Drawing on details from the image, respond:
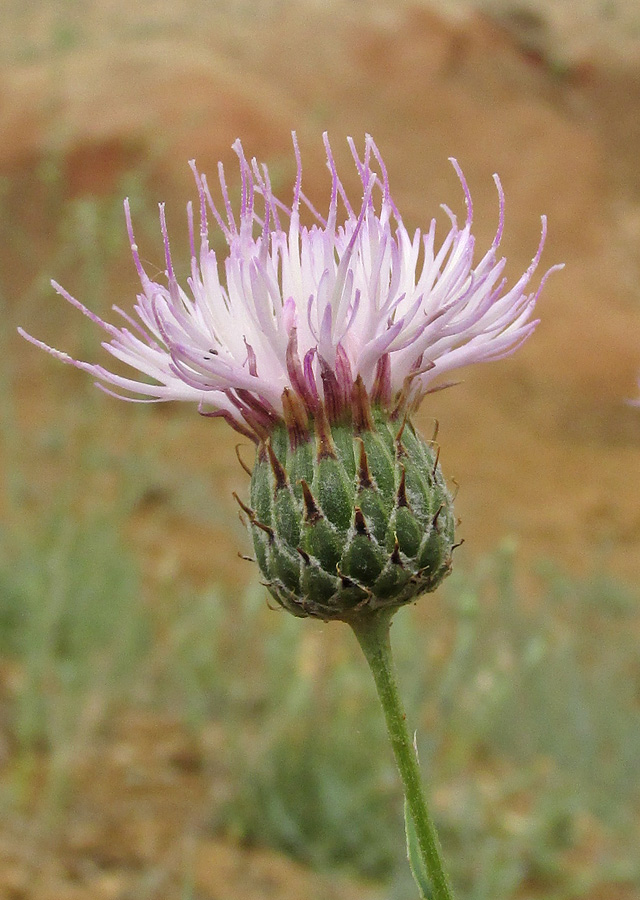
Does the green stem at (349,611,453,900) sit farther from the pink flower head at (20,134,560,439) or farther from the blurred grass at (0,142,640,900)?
the blurred grass at (0,142,640,900)

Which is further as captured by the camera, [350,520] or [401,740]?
[350,520]

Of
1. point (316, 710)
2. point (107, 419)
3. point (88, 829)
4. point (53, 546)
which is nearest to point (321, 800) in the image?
point (316, 710)

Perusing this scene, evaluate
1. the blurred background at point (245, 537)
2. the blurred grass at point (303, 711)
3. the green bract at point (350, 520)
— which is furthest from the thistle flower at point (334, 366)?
the blurred grass at point (303, 711)

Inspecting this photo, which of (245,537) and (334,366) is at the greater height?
(245,537)

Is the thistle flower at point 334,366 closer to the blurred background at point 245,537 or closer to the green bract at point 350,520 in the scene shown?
the green bract at point 350,520

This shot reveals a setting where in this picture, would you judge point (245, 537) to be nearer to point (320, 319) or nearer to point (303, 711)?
point (303, 711)

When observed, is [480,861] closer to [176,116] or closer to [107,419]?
[107,419]

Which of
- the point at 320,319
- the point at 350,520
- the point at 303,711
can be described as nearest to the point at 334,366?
the point at 320,319

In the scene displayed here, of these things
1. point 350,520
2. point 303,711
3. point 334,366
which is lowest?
point 303,711
